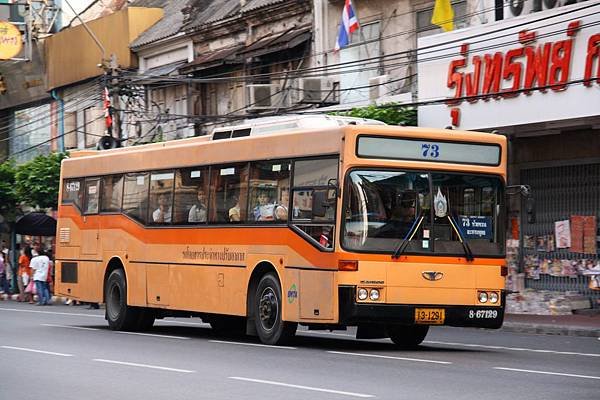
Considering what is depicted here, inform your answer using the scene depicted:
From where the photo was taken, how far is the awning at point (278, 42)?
3641 centimetres

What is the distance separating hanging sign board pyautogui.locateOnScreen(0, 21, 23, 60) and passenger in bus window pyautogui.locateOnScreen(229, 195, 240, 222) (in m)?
29.4

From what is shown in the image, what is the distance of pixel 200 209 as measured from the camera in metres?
20.3

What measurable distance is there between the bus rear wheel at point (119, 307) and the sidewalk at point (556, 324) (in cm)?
692

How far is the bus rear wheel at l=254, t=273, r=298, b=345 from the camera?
59.3ft

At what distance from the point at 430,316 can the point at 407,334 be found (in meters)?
1.76

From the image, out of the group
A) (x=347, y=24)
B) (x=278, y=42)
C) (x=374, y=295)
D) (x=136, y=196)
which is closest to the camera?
(x=374, y=295)

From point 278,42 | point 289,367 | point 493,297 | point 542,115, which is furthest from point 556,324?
point 278,42

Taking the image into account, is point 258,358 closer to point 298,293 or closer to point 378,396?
point 298,293

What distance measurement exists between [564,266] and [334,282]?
12722 millimetres

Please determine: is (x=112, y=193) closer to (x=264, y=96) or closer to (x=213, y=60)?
(x=264, y=96)

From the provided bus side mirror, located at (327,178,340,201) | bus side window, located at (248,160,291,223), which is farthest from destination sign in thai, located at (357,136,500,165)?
bus side window, located at (248,160,291,223)

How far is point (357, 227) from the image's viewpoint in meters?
16.8

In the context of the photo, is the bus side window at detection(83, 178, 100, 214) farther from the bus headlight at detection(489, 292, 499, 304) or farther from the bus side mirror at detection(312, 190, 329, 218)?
the bus headlight at detection(489, 292, 499, 304)

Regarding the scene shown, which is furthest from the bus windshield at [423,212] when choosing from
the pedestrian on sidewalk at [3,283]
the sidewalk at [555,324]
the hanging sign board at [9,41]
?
the hanging sign board at [9,41]
